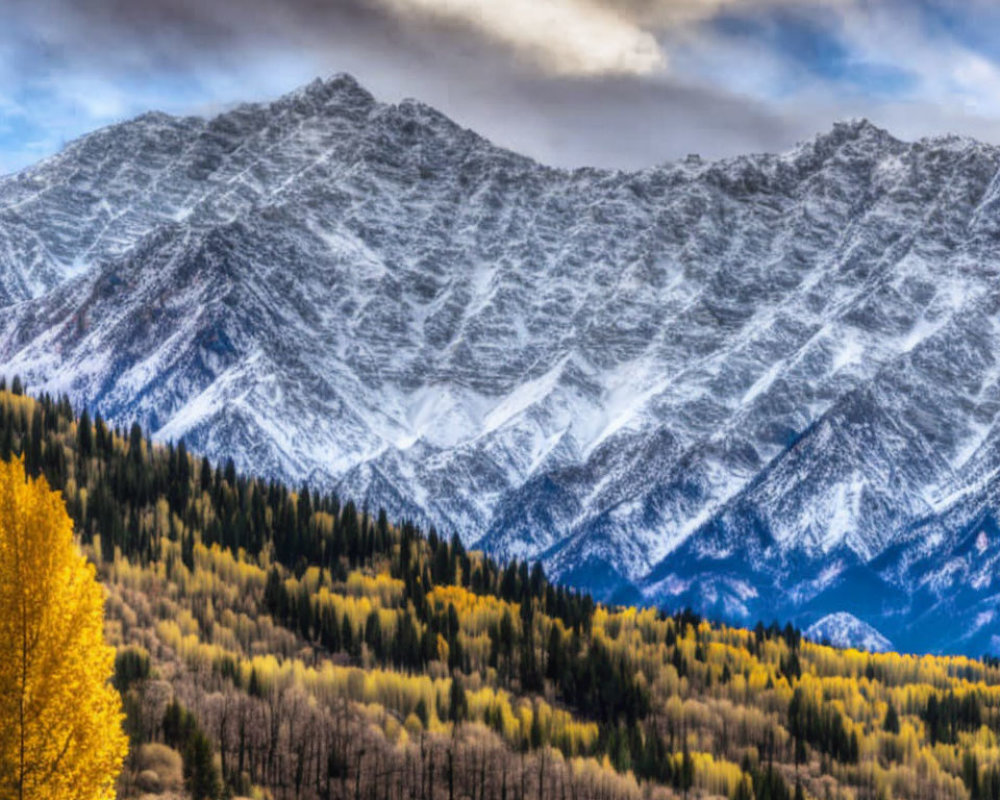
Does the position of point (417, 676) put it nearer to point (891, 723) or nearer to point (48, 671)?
point (891, 723)

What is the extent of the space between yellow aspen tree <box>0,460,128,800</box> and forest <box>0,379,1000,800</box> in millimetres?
16849

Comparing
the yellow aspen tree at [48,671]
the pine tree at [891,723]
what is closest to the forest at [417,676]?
the pine tree at [891,723]

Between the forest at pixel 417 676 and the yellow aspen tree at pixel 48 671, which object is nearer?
the yellow aspen tree at pixel 48 671

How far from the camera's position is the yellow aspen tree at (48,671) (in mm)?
44688

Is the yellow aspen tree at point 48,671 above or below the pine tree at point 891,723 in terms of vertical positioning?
below

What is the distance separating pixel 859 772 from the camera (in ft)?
323

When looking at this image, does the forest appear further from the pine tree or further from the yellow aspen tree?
the yellow aspen tree

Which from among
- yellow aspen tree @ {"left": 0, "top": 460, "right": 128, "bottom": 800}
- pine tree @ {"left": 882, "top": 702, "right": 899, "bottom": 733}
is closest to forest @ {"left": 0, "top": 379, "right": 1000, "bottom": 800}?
pine tree @ {"left": 882, "top": 702, "right": 899, "bottom": 733}

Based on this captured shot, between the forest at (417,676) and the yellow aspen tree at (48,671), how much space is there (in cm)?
1685

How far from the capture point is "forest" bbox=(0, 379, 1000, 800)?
3066 inches

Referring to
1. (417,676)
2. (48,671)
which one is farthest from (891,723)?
(48,671)

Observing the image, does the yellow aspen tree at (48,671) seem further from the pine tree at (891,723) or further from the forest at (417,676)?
the pine tree at (891,723)

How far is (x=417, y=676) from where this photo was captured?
10019 cm

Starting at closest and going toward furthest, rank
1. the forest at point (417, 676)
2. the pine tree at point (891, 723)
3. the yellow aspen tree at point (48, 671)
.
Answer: the yellow aspen tree at point (48, 671) → the forest at point (417, 676) → the pine tree at point (891, 723)
